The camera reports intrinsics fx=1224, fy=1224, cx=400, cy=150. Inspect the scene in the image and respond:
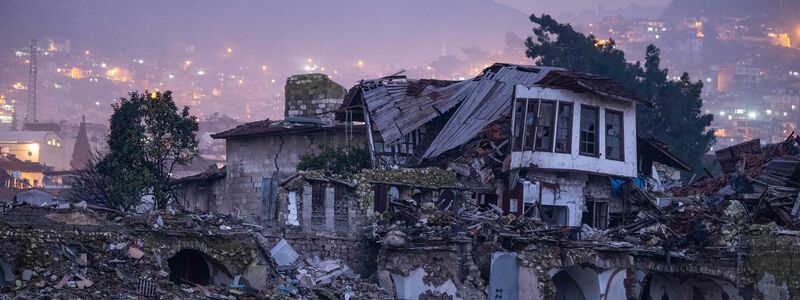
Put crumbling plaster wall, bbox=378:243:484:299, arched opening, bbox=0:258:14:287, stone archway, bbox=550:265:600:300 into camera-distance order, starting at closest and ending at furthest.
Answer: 1. arched opening, bbox=0:258:14:287
2. crumbling plaster wall, bbox=378:243:484:299
3. stone archway, bbox=550:265:600:300

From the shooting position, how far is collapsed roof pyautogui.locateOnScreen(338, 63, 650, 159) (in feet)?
109

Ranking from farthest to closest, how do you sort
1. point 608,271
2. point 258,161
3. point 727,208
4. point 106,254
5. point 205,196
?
point 205,196 → point 258,161 → point 727,208 → point 608,271 → point 106,254

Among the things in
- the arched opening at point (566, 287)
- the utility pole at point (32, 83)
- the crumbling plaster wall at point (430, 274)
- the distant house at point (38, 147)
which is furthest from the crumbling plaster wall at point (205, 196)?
the utility pole at point (32, 83)

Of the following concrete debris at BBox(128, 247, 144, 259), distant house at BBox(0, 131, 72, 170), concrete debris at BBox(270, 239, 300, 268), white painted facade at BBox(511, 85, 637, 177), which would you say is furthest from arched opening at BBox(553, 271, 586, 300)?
distant house at BBox(0, 131, 72, 170)

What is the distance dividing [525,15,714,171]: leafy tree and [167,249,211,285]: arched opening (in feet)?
126

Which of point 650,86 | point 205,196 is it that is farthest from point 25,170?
point 205,196

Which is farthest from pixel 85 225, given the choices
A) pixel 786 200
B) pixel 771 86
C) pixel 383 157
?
pixel 771 86

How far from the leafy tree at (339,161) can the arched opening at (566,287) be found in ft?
22.7

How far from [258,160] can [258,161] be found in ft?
0.14

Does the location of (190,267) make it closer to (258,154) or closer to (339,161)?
(339,161)

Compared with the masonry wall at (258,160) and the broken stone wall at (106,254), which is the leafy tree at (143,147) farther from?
the broken stone wall at (106,254)

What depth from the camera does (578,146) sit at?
111 ft

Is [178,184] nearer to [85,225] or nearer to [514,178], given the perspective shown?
[514,178]

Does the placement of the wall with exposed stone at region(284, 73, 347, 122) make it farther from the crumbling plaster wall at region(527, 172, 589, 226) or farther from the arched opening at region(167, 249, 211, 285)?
the arched opening at region(167, 249, 211, 285)
